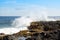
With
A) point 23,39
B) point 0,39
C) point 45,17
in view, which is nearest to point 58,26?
point 23,39

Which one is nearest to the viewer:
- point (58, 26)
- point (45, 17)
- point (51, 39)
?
point (51, 39)

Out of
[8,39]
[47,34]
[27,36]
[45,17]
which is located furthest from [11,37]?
[45,17]

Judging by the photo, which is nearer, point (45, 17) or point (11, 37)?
point (11, 37)

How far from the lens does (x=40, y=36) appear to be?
12469 millimetres

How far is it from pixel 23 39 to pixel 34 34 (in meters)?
0.76

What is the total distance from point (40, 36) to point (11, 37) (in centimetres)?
170

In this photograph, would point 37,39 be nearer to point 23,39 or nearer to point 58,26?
point 23,39

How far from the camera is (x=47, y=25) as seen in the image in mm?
15125

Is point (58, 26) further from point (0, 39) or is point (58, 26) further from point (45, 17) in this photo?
point (45, 17)

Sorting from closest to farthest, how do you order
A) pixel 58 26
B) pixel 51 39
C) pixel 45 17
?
1. pixel 51 39
2. pixel 58 26
3. pixel 45 17

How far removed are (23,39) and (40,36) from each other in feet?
3.34

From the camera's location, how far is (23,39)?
492 inches

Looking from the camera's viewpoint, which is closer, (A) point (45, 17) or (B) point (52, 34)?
(B) point (52, 34)

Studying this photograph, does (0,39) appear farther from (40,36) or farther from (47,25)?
(47,25)
